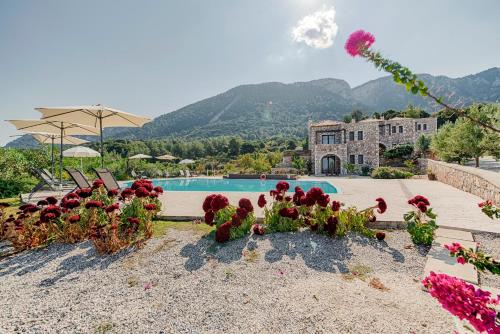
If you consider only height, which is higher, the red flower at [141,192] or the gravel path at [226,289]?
the red flower at [141,192]

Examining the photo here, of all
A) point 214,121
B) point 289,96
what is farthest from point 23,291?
point 289,96

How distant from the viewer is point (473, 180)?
9.17 m

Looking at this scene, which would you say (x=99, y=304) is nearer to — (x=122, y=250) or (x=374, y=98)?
(x=122, y=250)

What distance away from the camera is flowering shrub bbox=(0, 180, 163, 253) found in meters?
4.36

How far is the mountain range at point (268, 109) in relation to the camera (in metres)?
99.1

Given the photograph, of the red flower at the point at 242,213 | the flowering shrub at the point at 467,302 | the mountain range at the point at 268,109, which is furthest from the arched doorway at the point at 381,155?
the mountain range at the point at 268,109

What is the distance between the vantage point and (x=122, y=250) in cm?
431

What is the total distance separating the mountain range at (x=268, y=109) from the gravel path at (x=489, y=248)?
85637 millimetres

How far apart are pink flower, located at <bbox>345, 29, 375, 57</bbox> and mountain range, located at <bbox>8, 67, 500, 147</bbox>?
89.0m

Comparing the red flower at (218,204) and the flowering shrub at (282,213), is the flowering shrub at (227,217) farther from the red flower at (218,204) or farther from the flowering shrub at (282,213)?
the flowering shrub at (282,213)

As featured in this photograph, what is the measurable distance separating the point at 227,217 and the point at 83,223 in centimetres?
278

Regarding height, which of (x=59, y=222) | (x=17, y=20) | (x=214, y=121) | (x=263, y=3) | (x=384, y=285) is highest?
(x=214, y=121)

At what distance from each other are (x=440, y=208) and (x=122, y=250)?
26.0 feet

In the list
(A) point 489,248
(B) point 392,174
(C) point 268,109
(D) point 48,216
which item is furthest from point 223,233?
(C) point 268,109
